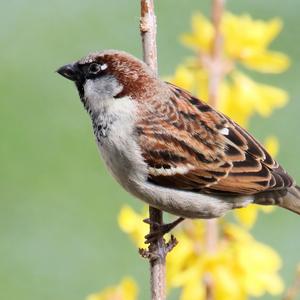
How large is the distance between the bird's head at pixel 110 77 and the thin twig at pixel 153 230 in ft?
0.18

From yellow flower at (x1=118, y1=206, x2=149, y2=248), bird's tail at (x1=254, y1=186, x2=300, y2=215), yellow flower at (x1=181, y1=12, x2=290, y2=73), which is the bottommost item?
yellow flower at (x1=118, y1=206, x2=149, y2=248)

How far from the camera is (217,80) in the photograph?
11.7 ft

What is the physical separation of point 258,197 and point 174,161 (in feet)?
1.08

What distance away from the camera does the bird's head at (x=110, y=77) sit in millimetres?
3326

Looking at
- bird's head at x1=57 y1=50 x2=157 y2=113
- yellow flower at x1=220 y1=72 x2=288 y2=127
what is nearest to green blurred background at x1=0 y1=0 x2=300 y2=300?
yellow flower at x1=220 y1=72 x2=288 y2=127

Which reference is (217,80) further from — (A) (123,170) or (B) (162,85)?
(A) (123,170)

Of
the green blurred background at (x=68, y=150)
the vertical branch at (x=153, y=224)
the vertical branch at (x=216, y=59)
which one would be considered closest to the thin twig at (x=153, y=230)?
the vertical branch at (x=153, y=224)

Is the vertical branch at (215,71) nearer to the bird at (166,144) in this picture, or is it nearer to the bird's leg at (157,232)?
the bird at (166,144)

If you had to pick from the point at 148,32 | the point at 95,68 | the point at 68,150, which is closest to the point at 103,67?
the point at 95,68

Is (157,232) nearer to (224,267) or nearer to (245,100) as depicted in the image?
(224,267)

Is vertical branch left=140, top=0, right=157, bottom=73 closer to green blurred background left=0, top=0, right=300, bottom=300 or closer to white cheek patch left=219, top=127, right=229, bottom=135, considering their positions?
white cheek patch left=219, top=127, right=229, bottom=135

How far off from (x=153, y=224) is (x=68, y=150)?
14.2 feet

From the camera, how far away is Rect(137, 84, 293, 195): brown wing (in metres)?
3.41

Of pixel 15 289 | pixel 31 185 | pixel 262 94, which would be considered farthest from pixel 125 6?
pixel 262 94
